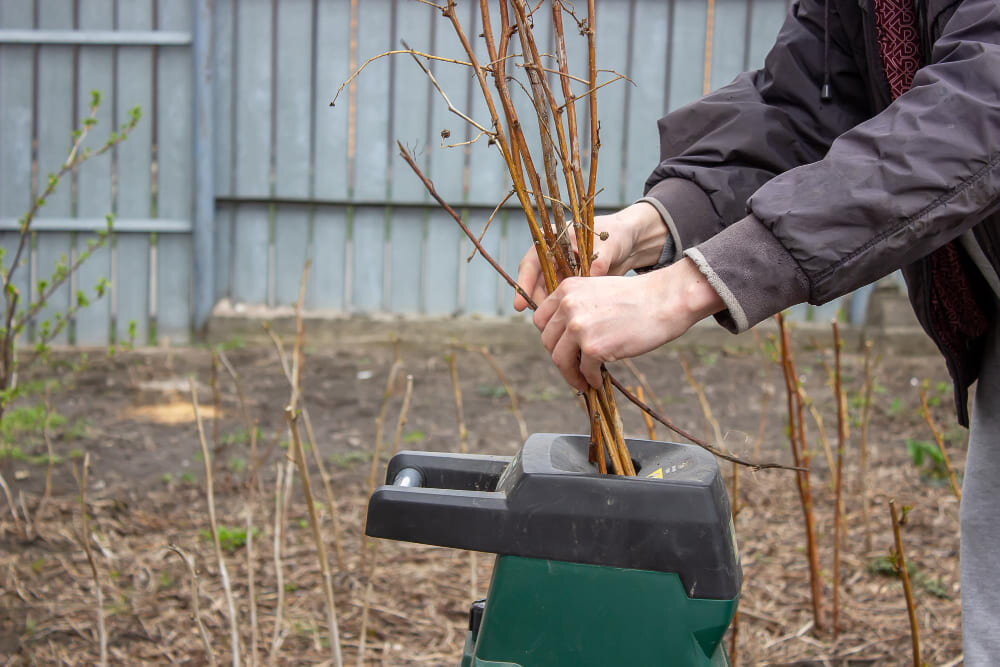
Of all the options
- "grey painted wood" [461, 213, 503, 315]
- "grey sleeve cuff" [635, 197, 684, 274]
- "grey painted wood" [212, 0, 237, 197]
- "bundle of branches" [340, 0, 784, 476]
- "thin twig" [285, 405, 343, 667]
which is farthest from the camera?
"grey painted wood" [461, 213, 503, 315]

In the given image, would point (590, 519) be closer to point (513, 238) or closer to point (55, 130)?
point (513, 238)

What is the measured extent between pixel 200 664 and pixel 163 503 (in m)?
1.12

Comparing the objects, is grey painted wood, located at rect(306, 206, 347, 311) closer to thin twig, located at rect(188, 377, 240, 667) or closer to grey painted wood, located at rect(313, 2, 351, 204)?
grey painted wood, located at rect(313, 2, 351, 204)

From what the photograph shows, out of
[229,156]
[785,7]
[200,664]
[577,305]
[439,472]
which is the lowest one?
[200,664]

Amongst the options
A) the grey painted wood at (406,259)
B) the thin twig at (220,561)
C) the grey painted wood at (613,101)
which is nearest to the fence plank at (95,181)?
the grey painted wood at (406,259)

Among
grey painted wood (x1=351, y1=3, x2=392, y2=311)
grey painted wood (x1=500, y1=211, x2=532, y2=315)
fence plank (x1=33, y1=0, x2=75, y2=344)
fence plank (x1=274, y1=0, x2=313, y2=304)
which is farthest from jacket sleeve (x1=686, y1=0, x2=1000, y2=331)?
fence plank (x1=33, y1=0, x2=75, y2=344)

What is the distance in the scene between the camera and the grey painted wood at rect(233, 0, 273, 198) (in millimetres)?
5496

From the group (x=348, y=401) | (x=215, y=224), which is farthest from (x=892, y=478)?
(x=215, y=224)

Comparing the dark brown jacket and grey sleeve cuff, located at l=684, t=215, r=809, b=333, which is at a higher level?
the dark brown jacket

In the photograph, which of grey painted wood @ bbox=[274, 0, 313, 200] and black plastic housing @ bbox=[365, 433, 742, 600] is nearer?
black plastic housing @ bbox=[365, 433, 742, 600]

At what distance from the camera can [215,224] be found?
5.62 m

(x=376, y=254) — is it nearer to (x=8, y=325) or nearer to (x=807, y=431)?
(x=807, y=431)

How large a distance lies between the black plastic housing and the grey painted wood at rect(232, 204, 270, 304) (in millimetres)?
4741

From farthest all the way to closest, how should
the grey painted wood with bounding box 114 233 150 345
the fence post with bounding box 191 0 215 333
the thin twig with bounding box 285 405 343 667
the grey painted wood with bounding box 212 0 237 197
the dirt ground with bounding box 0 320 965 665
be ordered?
the grey painted wood with bounding box 114 233 150 345, the grey painted wood with bounding box 212 0 237 197, the fence post with bounding box 191 0 215 333, the dirt ground with bounding box 0 320 965 665, the thin twig with bounding box 285 405 343 667
